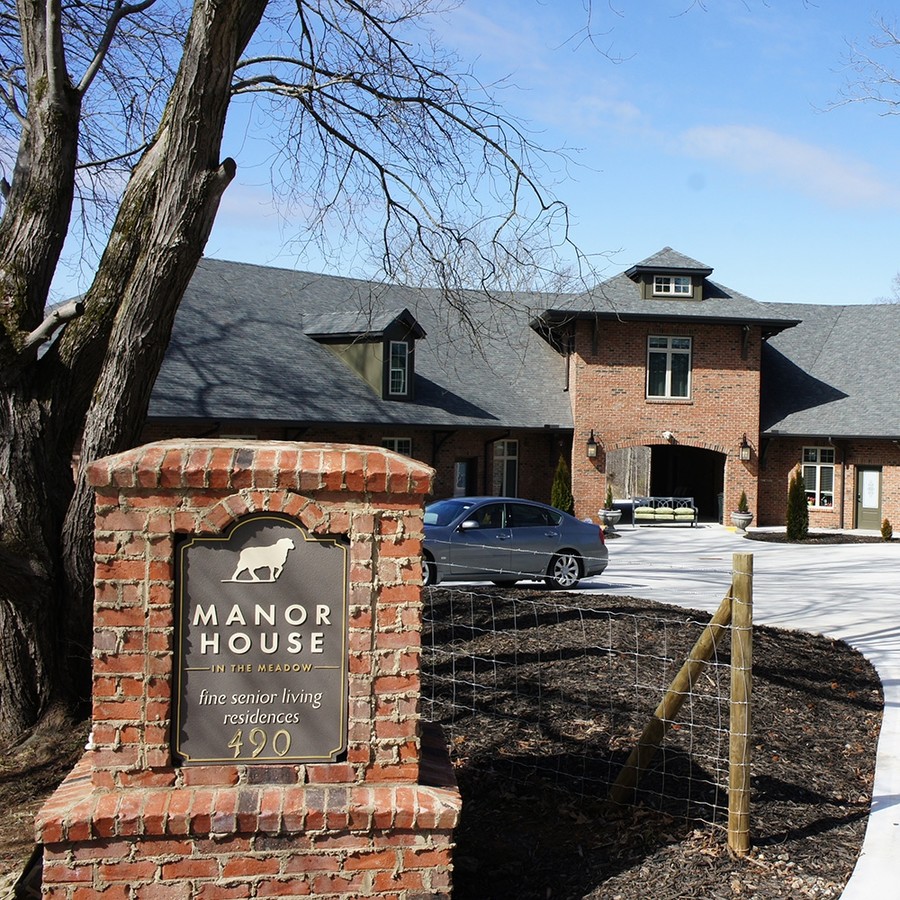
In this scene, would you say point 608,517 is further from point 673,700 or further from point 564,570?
point 673,700

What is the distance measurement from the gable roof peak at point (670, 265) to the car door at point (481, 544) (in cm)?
1456

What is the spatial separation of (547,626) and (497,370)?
20252mm

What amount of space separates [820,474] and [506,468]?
9.16 metres

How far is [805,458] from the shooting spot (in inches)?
1160

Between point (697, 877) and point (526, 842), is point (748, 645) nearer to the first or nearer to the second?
point (697, 877)

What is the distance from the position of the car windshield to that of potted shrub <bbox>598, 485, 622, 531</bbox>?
12.1m

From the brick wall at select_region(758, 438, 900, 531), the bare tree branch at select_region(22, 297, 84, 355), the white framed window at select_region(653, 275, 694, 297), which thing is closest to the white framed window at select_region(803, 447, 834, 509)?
the brick wall at select_region(758, 438, 900, 531)

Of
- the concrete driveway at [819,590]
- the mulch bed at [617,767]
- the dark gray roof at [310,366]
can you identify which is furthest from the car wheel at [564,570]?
the dark gray roof at [310,366]

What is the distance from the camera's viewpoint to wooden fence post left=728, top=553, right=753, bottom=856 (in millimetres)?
5230

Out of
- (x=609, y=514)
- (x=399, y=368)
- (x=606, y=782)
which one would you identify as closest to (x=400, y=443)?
(x=399, y=368)

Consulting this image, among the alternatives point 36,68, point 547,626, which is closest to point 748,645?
point 547,626

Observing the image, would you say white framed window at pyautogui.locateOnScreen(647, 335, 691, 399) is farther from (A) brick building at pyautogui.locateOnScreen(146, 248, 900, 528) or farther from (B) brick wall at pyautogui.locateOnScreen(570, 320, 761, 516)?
(B) brick wall at pyautogui.locateOnScreen(570, 320, 761, 516)

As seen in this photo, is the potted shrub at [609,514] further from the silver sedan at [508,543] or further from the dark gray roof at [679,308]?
the silver sedan at [508,543]

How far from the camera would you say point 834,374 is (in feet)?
100
